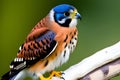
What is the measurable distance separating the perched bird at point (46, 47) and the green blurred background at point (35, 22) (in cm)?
15

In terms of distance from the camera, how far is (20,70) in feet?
4.78

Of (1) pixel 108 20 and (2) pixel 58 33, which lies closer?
(2) pixel 58 33

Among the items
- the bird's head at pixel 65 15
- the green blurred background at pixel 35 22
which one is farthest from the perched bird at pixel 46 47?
the green blurred background at pixel 35 22


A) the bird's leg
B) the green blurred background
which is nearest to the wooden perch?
the bird's leg

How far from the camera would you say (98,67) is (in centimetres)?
144

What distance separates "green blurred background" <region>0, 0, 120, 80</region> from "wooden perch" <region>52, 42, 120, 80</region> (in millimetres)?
236

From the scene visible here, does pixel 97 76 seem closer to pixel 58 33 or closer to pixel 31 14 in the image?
pixel 58 33

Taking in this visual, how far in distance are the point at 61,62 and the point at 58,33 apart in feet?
0.21

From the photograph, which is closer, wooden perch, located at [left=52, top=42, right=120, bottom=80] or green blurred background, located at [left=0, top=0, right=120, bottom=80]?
wooden perch, located at [left=52, top=42, right=120, bottom=80]

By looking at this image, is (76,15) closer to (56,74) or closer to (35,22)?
(56,74)

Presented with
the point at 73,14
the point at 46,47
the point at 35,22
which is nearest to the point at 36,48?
the point at 46,47

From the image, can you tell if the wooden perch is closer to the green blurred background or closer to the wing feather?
the wing feather

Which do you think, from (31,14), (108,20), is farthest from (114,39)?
(31,14)

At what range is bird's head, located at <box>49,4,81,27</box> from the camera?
1.42 metres
